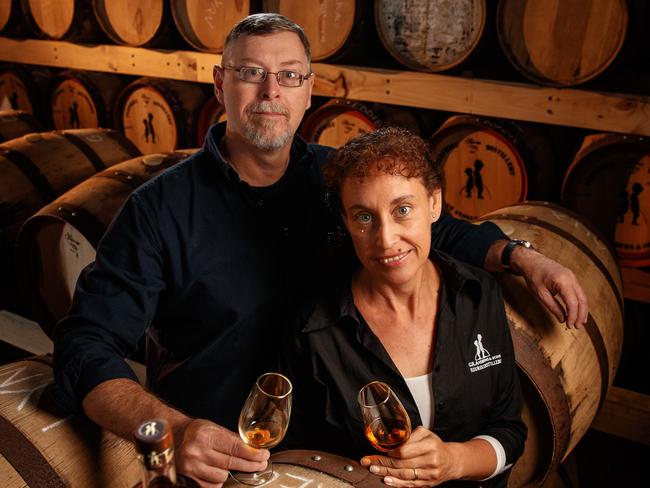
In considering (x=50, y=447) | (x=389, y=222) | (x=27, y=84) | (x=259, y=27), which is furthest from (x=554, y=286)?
(x=27, y=84)

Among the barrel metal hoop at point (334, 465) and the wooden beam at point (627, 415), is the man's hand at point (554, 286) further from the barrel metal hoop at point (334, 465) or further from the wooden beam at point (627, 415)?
the wooden beam at point (627, 415)

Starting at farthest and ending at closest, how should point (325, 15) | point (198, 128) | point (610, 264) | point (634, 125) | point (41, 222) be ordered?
point (198, 128)
point (325, 15)
point (41, 222)
point (634, 125)
point (610, 264)

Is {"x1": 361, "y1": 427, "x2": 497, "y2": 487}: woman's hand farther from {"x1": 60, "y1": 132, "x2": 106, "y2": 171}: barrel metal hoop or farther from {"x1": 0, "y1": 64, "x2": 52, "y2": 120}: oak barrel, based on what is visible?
{"x1": 0, "y1": 64, "x2": 52, "y2": 120}: oak barrel

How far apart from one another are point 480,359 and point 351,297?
0.43 metres

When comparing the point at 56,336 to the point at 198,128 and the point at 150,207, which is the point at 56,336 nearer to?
the point at 150,207

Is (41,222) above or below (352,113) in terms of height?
below

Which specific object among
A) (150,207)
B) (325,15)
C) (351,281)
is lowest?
(351,281)

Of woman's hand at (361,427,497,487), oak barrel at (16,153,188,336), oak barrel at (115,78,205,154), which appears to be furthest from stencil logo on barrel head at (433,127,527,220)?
oak barrel at (115,78,205,154)

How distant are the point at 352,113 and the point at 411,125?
1.18 ft

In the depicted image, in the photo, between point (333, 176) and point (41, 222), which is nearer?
point (333, 176)

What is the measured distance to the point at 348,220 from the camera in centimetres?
175

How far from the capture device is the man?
1990mm

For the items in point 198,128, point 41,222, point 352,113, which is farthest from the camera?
point 198,128

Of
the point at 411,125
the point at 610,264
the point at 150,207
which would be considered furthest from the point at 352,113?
the point at 150,207
